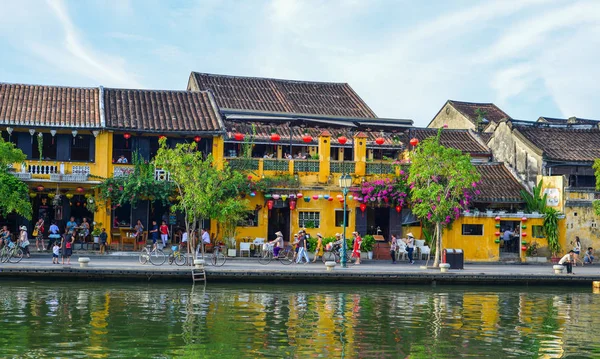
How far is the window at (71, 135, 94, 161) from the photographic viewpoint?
38531mm

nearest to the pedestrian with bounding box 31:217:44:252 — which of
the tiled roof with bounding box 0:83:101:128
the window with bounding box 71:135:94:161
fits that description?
the window with bounding box 71:135:94:161

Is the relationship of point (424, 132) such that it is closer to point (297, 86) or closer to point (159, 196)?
point (297, 86)

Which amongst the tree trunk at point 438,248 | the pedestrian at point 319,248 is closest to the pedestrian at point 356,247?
the pedestrian at point 319,248

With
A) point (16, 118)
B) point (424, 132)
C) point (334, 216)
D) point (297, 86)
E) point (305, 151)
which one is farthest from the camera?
point (297, 86)

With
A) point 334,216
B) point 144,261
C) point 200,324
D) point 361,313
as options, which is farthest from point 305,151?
point 200,324

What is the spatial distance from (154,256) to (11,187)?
6074 millimetres

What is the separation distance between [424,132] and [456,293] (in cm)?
1810

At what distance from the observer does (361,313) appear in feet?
83.2

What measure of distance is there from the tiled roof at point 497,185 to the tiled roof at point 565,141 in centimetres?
196

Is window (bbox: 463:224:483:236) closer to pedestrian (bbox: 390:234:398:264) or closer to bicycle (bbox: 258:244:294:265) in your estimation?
pedestrian (bbox: 390:234:398:264)

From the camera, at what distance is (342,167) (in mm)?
40281

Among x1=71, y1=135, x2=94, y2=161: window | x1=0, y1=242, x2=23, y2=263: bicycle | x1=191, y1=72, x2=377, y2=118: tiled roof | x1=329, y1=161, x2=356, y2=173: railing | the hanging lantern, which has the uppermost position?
x1=191, y1=72, x2=377, y2=118: tiled roof

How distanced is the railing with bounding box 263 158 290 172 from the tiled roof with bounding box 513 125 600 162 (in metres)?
12.5

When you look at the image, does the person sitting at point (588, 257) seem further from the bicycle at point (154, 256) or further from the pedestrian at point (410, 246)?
the bicycle at point (154, 256)
